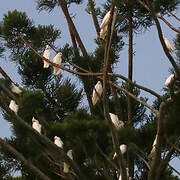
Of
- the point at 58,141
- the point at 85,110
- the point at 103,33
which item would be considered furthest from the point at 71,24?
the point at 58,141

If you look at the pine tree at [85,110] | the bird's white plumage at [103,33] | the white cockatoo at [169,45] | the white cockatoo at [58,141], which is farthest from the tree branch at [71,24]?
the white cockatoo at [58,141]

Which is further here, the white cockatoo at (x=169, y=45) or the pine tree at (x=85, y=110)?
the white cockatoo at (x=169, y=45)

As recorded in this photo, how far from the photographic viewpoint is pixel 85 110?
14.3 ft

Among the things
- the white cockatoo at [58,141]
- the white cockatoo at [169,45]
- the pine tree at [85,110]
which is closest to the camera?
the pine tree at [85,110]

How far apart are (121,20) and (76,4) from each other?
27.1 inches

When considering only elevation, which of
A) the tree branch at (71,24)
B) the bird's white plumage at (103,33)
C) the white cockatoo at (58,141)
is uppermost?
the tree branch at (71,24)

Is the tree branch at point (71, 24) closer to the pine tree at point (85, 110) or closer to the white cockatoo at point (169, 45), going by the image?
the pine tree at point (85, 110)

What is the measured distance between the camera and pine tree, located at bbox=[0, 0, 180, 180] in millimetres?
3068

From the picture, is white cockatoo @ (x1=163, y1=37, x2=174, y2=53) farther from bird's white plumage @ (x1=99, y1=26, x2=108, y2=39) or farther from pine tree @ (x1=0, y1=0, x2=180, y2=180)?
bird's white plumage @ (x1=99, y1=26, x2=108, y2=39)

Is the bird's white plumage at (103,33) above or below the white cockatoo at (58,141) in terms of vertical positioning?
above

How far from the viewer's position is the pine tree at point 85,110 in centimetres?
307

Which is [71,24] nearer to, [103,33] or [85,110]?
[85,110]

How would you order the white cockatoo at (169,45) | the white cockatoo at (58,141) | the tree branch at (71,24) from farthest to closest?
the tree branch at (71,24) → the white cockatoo at (169,45) → the white cockatoo at (58,141)

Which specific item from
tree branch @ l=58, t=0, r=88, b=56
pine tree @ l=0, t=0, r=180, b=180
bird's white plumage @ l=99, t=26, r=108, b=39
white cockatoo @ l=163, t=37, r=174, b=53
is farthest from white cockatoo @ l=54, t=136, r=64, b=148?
tree branch @ l=58, t=0, r=88, b=56
